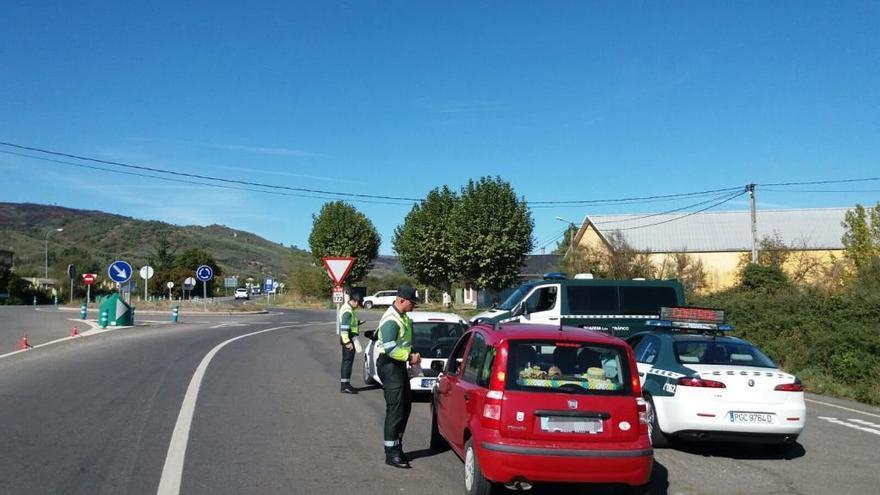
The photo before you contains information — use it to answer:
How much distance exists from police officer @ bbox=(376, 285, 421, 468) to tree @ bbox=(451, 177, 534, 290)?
138 feet

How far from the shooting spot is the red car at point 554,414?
20.1 feet

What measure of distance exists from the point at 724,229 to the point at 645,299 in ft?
163

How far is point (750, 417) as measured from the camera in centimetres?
869

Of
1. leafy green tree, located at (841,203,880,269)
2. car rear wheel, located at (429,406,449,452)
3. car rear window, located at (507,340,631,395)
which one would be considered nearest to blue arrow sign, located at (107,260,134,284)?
car rear wheel, located at (429,406,449,452)

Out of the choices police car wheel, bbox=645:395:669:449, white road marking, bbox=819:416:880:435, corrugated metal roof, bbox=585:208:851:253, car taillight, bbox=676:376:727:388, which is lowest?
white road marking, bbox=819:416:880:435

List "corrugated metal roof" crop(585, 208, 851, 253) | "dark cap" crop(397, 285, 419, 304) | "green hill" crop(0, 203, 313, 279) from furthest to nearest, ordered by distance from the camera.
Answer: "green hill" crop(0, 203, 313, 279)
"corrugated metal roof" crop(585, 208, 851, 253)
"dark cap" crop(397, 285, 419, 304)

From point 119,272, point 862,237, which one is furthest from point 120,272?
point 862,237

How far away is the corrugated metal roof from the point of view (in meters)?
61.1

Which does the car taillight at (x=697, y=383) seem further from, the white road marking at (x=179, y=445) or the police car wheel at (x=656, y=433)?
the white road marking at (x=179, y=445)

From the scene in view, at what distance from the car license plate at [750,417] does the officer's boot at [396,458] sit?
3679 millimetres

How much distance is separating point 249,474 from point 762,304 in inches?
671

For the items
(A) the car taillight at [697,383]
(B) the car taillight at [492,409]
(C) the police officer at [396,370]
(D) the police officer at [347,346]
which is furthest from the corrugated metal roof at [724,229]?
(B) the car taillight at [492,409]

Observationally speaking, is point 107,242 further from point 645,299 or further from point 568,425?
point 568,425

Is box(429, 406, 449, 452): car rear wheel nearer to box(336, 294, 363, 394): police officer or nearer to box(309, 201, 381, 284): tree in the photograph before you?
box(336, 294, 363, 394): police officer
